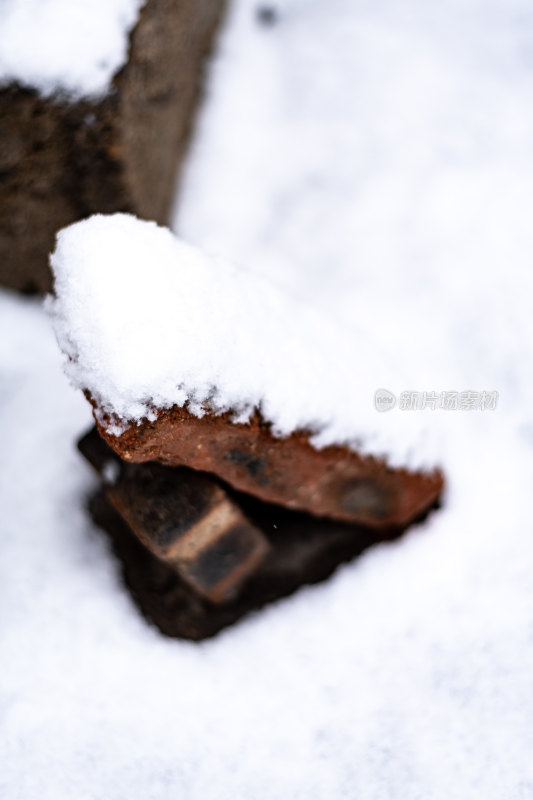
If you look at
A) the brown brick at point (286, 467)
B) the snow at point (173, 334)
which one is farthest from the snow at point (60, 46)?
the brown brick at point (286, 467)

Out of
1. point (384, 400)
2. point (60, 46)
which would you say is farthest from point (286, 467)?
point (60, 46)

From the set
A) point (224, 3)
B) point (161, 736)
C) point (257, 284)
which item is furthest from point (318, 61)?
point (161, 736)

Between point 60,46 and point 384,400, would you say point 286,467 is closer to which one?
point 384,400

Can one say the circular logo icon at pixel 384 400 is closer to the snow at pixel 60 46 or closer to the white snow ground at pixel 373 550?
the white snow ground at pixel 373 550

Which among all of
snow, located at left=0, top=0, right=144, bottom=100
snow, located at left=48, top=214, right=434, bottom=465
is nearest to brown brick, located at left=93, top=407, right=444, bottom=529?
snow, located at left=48, top=214, right=434, bottom=465

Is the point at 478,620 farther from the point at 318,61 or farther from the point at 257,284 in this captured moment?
the point at 318,61

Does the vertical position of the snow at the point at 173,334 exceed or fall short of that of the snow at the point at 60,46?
it falls short
